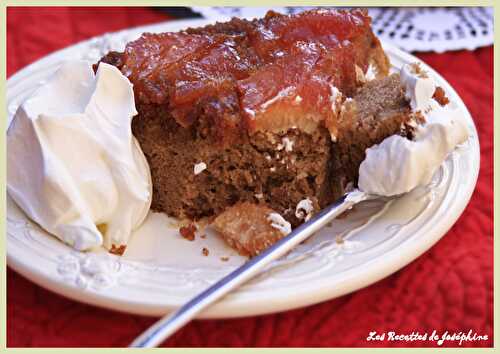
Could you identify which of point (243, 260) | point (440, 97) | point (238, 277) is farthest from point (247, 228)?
point (440, 97)

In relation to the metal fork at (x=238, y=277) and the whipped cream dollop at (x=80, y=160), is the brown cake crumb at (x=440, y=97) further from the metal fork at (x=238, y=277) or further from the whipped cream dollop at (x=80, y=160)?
the whipped cream dollop at (x=80, y=160)

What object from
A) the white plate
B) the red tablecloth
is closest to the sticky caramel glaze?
the white plate

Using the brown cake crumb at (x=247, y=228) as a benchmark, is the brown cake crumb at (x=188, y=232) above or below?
below

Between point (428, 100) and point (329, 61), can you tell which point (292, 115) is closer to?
point (329, 61)

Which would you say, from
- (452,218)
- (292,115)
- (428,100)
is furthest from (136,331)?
(428,100)

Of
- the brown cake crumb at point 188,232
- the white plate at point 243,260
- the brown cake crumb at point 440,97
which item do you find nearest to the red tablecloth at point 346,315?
the white plate at point 243,260

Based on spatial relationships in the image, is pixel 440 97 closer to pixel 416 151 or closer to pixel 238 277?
pixel 416 151
